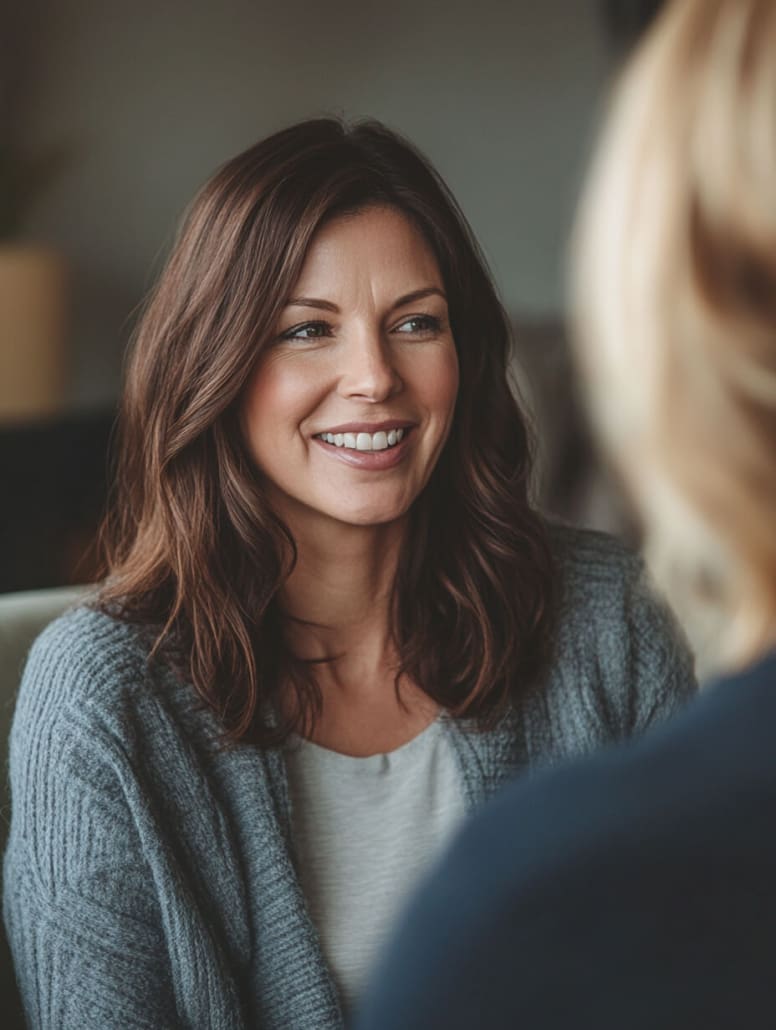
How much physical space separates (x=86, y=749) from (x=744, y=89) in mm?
926

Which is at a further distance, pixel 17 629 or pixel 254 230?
pixel 17 629

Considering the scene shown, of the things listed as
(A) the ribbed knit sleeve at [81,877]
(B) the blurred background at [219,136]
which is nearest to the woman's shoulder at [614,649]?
Result: (A) the ribbed knit sleeve at [81,877]

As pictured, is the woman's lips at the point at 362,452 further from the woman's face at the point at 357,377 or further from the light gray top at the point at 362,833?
the light gray top at the point at 362,833

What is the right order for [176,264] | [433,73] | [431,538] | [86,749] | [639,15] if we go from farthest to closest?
1. [433,73]
2. [639,15]
3. [431,538]
4. [176,264]
5. [86,749]

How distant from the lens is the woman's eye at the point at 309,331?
1.47 metres

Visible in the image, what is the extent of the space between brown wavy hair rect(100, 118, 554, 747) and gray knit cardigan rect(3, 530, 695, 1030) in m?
0.06

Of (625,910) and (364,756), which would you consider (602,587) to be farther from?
(625,910)

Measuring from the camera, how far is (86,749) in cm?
133

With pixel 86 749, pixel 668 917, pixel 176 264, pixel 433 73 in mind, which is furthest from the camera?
pixel 433 73

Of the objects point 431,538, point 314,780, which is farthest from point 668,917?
point 431,538

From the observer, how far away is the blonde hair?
604 mm

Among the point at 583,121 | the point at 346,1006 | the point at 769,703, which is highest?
the point at 583,121

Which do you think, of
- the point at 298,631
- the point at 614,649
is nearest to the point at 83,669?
the point at 298,631

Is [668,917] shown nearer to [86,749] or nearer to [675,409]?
[675,409]
